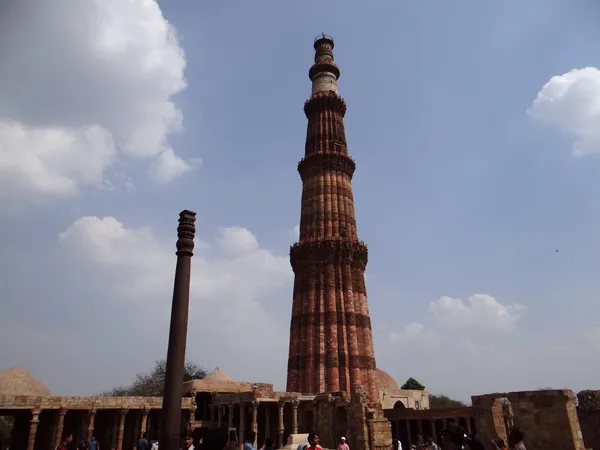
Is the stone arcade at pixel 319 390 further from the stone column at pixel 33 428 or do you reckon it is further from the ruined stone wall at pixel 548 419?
the ruined stone wall at pixel 548 419

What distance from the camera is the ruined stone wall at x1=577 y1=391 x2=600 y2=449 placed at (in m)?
17.9

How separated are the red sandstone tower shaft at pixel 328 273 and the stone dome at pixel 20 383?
684 inches

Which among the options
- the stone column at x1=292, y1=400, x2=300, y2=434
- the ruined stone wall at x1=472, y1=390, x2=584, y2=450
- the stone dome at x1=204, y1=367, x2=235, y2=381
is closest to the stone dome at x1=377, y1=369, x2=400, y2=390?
the stone dome at x1=204, y1=367, x2=235, y2=381

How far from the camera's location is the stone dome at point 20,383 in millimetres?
28703

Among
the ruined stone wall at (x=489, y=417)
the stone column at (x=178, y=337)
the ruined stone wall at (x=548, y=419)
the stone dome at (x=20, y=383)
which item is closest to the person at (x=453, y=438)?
the stone column at (x=178, y=337)

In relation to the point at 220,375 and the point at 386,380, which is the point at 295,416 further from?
the point at 386,380

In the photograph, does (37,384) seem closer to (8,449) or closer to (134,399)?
(8,449)

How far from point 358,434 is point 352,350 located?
8.30m

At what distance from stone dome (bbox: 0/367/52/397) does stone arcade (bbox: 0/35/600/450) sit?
8cm

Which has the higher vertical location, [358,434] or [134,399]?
[134,399]

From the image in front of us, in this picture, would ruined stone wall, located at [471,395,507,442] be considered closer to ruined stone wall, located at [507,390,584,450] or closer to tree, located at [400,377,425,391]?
ruined stone wall, located at [507,390,584,450]

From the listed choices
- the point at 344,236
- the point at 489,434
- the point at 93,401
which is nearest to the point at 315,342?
the point at 344,236

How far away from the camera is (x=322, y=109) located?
1373 inches

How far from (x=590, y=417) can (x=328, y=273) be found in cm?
1567
